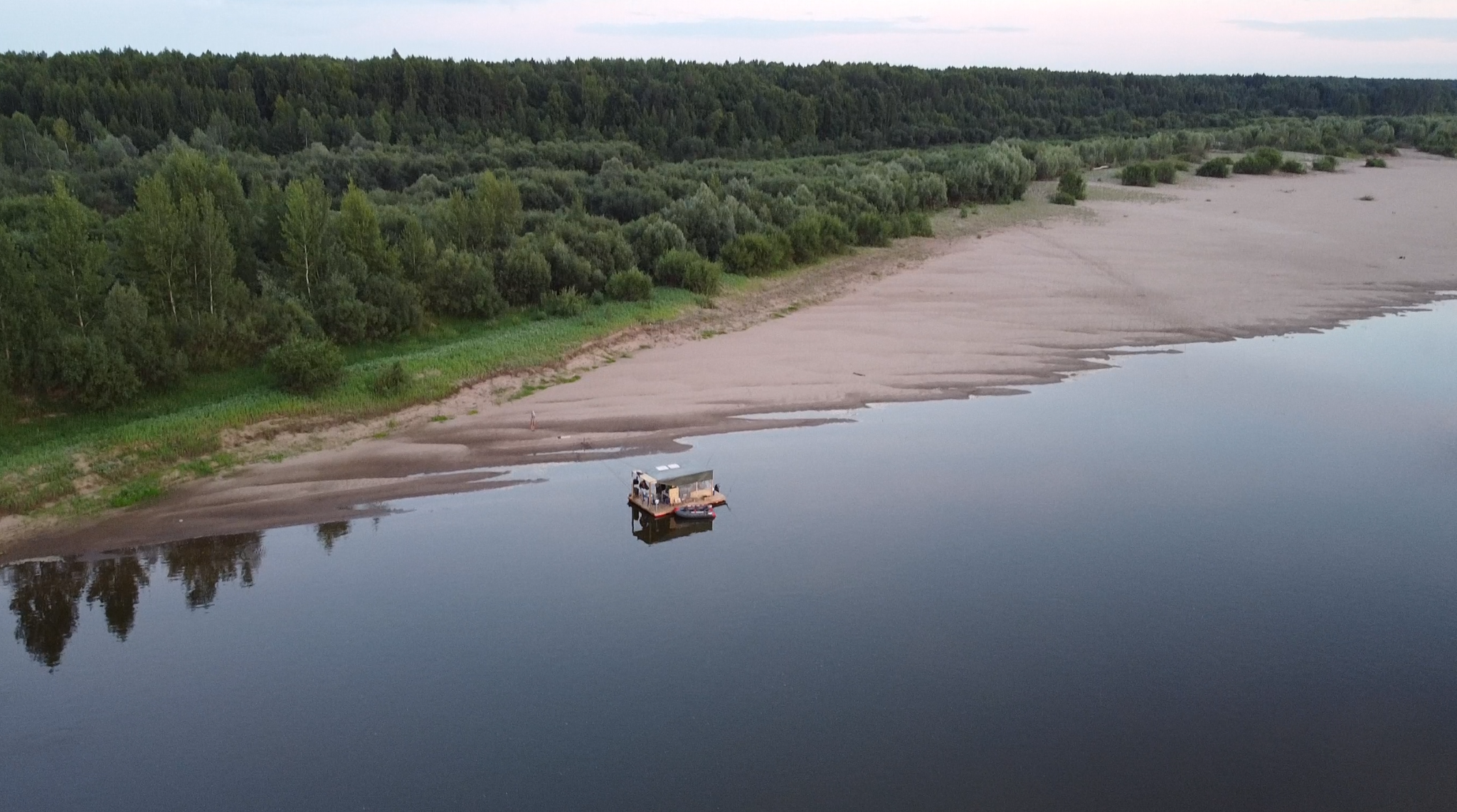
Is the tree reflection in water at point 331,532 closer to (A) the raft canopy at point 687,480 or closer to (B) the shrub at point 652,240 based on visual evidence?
(A) the raft canopy at point 687,480

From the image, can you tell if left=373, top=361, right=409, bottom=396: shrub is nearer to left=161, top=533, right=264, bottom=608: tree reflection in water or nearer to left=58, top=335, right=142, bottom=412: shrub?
left=58, top=335, right=142, bottom=412: shrub

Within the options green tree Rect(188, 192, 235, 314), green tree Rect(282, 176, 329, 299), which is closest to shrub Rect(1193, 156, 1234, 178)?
green tree Rect(282, 176, 329, 299)

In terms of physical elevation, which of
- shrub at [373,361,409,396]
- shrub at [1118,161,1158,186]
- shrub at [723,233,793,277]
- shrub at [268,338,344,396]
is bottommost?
shrub at [373,361,409,396]

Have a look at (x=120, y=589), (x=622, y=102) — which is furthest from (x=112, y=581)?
(x=622, y=102)

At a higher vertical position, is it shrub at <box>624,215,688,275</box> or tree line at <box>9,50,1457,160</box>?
tree line at <box>9,50,1457,160</box>

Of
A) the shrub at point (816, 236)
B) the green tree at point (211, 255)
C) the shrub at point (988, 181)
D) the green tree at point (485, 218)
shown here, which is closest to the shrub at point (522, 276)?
the green tree at point (485, 218)

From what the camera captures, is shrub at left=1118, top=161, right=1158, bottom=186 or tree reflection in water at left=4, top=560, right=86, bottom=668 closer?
tree reflection in water at left=4, top=560, right=86, bottom=668

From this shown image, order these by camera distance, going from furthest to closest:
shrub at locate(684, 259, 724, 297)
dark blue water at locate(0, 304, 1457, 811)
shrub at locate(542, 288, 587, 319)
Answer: shrub at locate(684, 259, 724, 297) → shrub at locate(542, 288, 587, 319) → dark blue water at locate(0, 304, 1457, 811)
